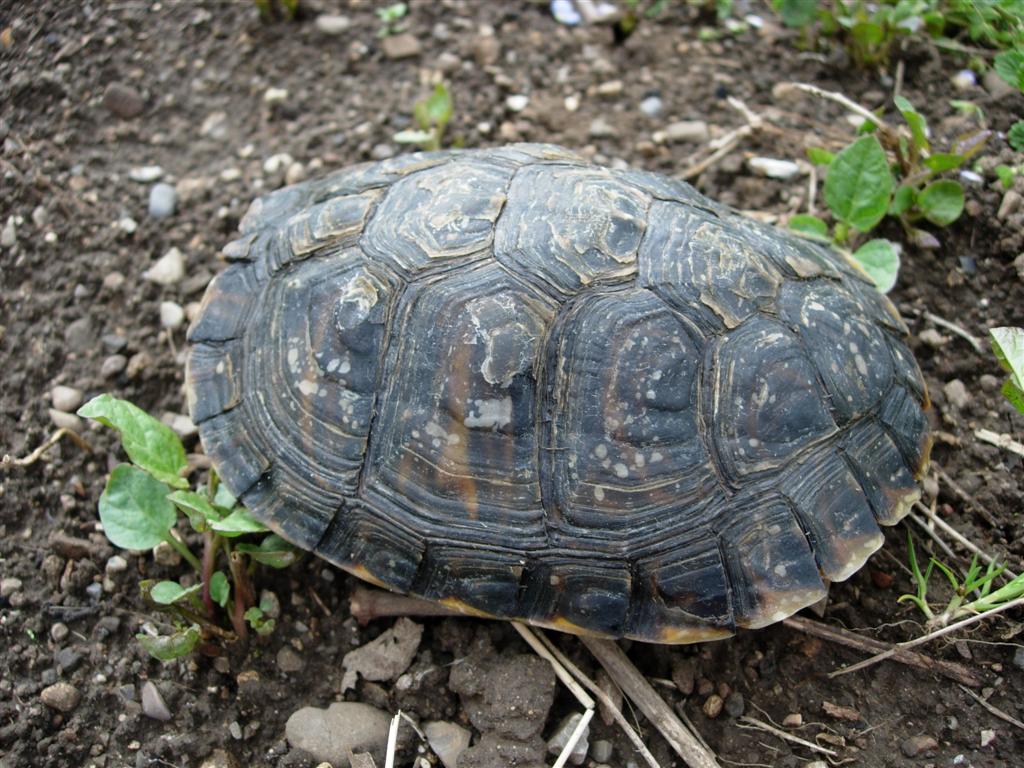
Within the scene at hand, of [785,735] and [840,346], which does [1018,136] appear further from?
[785,735]

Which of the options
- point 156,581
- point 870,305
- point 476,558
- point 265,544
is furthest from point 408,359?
point 870,305

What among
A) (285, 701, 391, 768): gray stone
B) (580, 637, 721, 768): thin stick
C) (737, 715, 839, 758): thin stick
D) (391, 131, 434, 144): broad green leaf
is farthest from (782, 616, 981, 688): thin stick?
(391, 131, 434, 144): broad green leaf

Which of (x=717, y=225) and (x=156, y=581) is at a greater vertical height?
(x=717, y=225)

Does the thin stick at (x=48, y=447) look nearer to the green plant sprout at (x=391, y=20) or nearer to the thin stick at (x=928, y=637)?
the green plant sprout at (x=391, y=20)

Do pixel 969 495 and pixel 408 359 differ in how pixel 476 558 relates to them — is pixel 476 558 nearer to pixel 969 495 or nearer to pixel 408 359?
pixel 408 359

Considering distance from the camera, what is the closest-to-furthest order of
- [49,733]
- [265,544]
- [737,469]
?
[737,469]
[49,733]
[265,544]

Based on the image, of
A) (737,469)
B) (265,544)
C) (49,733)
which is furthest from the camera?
(265,544)
